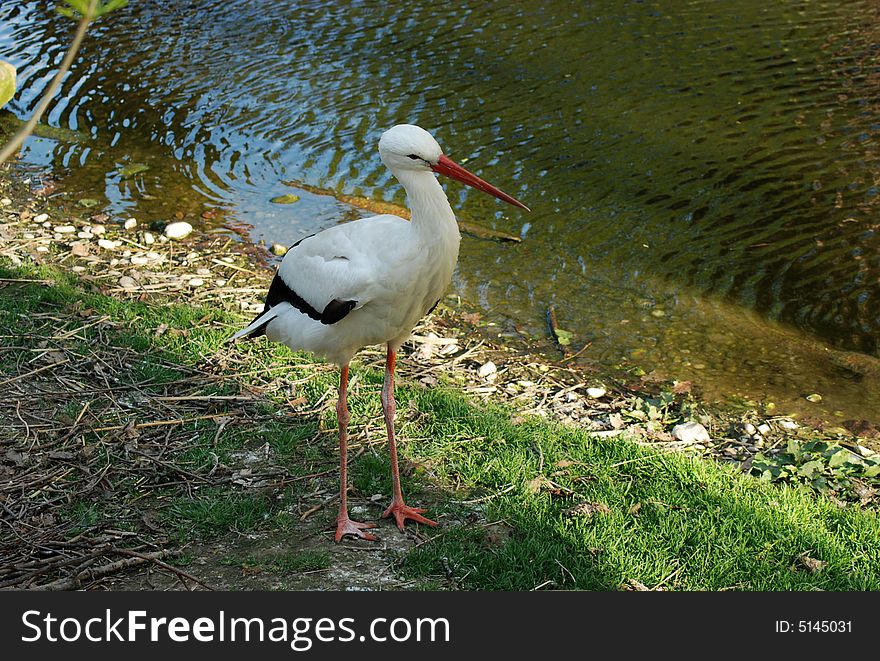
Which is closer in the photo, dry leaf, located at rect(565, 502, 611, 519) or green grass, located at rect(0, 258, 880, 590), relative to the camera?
green grass, located at rect(0, 258, 880, 590)

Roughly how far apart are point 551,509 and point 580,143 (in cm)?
Answer: 521

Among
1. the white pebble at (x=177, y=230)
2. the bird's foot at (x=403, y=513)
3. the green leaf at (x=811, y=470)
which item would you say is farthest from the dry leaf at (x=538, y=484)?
the white pebble at (x=177, y=230)

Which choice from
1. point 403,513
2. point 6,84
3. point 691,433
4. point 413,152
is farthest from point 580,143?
point 6,84

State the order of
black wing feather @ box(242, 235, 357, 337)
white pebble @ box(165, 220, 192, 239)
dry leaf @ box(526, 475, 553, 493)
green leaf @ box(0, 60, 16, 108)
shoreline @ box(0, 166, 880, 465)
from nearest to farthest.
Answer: black wing feather @ box(242, 235, 357, 337) → dry leaf @ box(526, 475, 553, 493) → shoreline @ box(0, 166, 880, 465) → white pebble @ box(165, 220, 192, 239) → green leaf @ box(0, 60, 16, 108)

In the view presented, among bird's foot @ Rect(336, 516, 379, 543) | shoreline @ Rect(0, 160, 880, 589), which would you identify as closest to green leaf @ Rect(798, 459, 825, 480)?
shoreline @ Rect(0, 160, 880, 589)

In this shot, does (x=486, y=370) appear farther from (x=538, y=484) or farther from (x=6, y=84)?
(x=6, y=84)

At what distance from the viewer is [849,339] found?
19.3 ft

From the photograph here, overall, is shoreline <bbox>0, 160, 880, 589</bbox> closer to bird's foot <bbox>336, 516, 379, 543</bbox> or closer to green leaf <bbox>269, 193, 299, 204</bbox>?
bird's foot <bbox>336, 516, 379, 543</bbox>

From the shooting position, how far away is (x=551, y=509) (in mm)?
4141

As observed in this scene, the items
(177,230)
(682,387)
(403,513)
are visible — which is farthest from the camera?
(177,230)

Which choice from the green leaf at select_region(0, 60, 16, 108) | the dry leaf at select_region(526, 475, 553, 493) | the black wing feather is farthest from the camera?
the green leaf at select_region(0, 60, 16, 108)

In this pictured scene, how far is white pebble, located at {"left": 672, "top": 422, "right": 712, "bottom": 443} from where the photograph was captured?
4.84 metres

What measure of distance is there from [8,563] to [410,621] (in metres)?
1.63

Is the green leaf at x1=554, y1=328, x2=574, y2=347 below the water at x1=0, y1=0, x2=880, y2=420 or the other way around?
below
